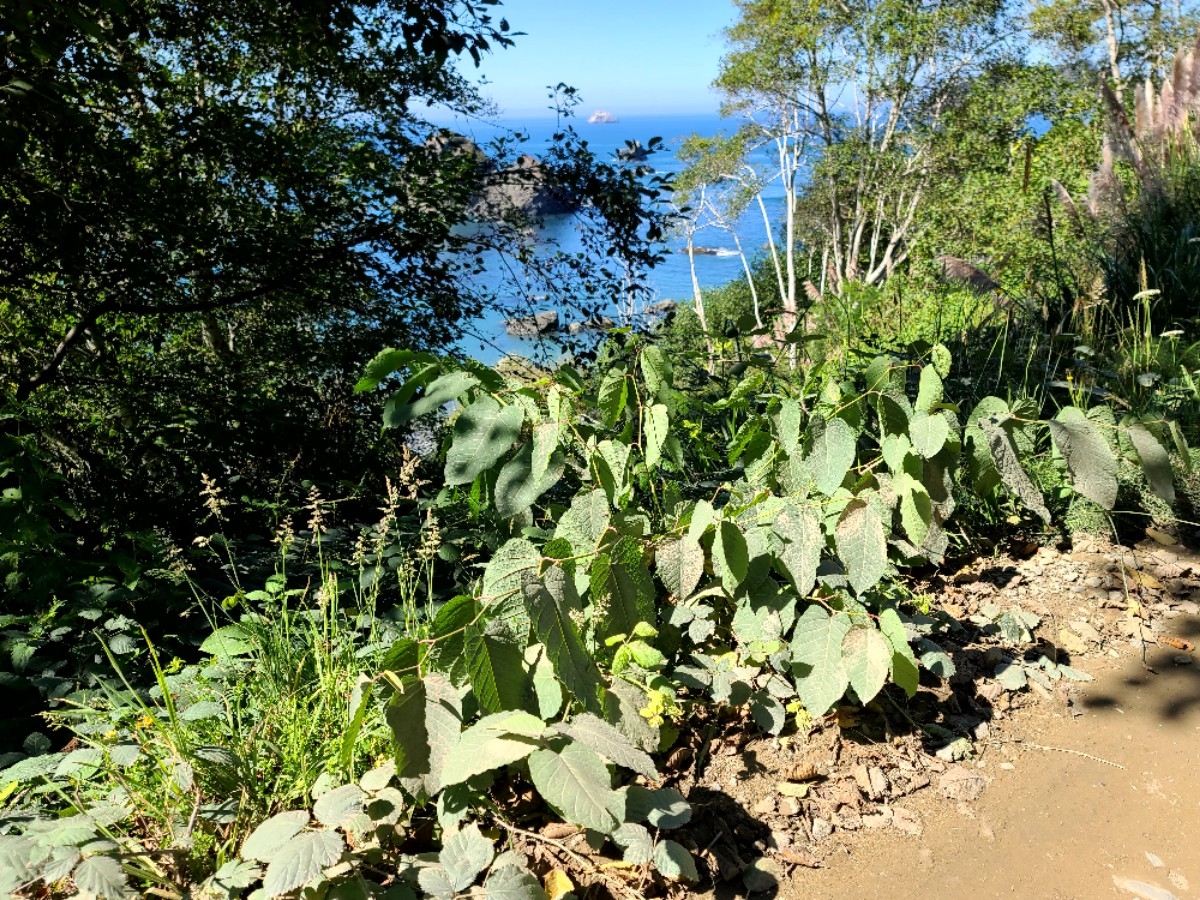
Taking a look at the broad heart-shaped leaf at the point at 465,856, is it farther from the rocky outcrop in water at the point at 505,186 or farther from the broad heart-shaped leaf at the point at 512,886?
the rocky outcrop in water at the point at 505,186

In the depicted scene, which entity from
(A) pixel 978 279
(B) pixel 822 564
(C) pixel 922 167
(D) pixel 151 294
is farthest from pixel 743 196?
(B) pixel 822 564

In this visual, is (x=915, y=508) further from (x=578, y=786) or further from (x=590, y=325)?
(x=590, y=325)

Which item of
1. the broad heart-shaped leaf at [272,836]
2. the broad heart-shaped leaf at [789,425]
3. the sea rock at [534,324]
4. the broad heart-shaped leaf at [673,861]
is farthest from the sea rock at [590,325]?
the broad heart-shaped leaf at [272,836]

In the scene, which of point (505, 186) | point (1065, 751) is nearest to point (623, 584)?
point (1065, 751)

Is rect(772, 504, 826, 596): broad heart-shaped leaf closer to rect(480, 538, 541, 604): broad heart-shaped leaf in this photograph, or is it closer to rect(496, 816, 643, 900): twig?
rect(480, 538, 541, 604): broad heart-shaped leaf

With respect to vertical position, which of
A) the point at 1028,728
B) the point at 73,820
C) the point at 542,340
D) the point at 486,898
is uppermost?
the point at 542,340

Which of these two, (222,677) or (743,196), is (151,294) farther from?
(743,196)

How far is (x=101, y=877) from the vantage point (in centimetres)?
114

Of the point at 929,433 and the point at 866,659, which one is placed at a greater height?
the point at 929,433

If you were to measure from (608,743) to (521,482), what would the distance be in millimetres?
542

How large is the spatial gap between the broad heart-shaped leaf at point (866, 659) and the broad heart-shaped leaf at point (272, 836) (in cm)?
100

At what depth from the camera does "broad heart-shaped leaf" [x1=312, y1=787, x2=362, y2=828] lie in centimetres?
129

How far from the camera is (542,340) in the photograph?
5039mm

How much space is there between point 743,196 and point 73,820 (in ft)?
75.1
